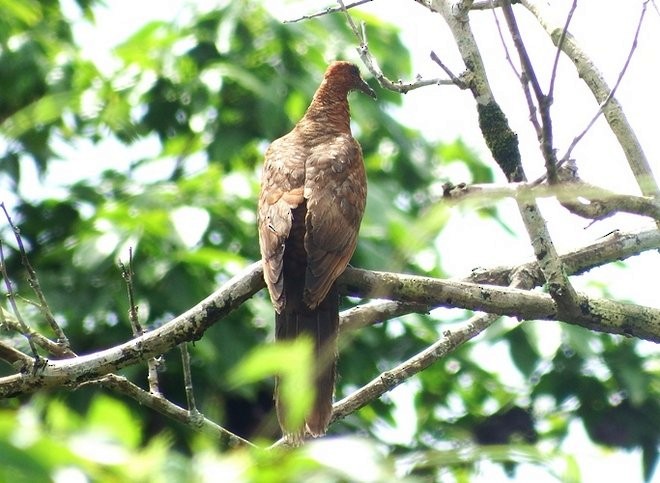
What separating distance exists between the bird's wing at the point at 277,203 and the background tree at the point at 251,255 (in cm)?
15

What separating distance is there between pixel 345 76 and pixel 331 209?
172 centimetres

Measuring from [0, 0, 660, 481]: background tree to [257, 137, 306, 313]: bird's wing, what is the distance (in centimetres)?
15

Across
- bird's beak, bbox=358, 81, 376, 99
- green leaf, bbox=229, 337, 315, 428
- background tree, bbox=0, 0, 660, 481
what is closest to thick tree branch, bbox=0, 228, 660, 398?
background tree, bbox=0, 0, 660, 481

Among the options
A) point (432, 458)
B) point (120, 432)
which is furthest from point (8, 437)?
point (432, 458)

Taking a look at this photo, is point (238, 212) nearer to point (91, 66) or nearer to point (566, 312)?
point (91, 66)

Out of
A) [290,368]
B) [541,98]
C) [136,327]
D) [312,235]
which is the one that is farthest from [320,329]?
[290,368]

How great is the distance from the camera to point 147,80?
318 inches

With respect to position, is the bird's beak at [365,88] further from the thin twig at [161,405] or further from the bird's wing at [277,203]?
the thin twig at [161,405]

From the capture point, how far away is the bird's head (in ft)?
20.6

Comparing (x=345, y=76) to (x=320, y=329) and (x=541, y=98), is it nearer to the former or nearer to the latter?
(x=320, y=329)

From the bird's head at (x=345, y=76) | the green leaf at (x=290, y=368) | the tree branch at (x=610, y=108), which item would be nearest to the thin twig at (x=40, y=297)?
the tree branch at (x=610, y=108)

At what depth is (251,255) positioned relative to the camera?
6688 millimetres

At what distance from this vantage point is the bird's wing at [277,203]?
4320 millimetres

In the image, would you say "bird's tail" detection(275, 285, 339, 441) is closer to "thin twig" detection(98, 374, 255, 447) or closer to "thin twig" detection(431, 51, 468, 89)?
"thin twig" detection(98, 374, 255, 447)
